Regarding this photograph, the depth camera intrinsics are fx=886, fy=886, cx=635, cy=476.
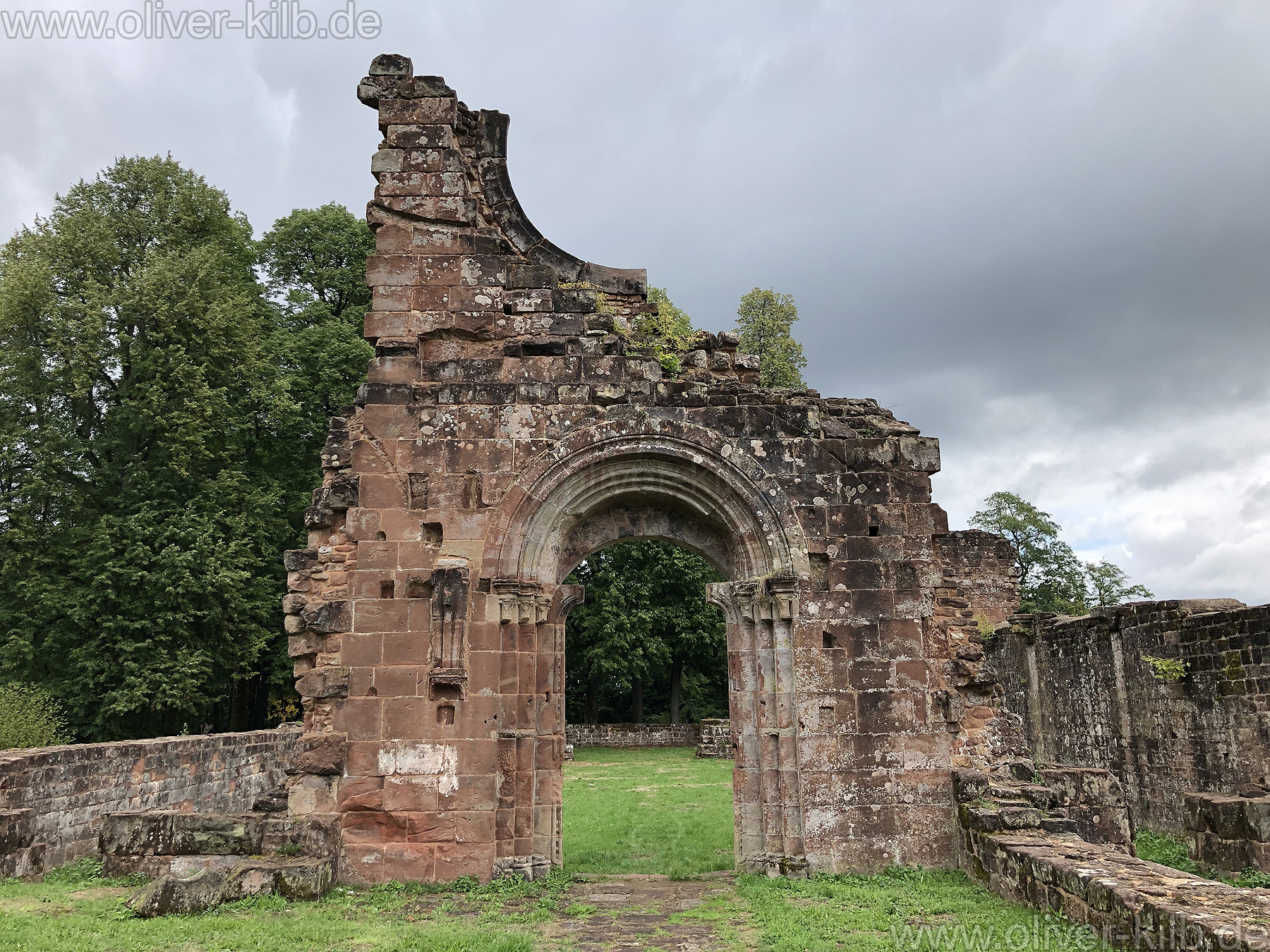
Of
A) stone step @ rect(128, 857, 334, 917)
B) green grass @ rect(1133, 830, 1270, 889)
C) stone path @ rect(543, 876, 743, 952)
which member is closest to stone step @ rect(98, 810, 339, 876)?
stone step @ rect(128, 857, 334, 917)

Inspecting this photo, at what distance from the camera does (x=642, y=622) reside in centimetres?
2909

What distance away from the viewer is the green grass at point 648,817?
9406 millimetres

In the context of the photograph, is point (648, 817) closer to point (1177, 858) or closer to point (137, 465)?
point (1177, 858)

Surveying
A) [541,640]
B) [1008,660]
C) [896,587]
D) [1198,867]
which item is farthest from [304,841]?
[1008,660]

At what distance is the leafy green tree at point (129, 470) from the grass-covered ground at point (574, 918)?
9.39m

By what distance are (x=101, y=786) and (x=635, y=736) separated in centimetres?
2051

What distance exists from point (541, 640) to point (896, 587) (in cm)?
352

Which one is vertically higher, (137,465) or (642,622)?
(137,465)

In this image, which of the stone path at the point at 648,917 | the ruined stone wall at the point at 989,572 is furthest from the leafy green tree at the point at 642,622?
the stone path at the point at 648,917

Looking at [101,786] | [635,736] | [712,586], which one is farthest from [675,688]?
[712,586]

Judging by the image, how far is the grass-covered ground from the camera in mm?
5793

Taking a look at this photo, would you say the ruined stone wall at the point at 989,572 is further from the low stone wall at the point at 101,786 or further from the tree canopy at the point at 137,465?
the tree canopy at the point at 137,465

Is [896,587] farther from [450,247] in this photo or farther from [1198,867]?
[450,247]

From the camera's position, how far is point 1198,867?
812 cm
